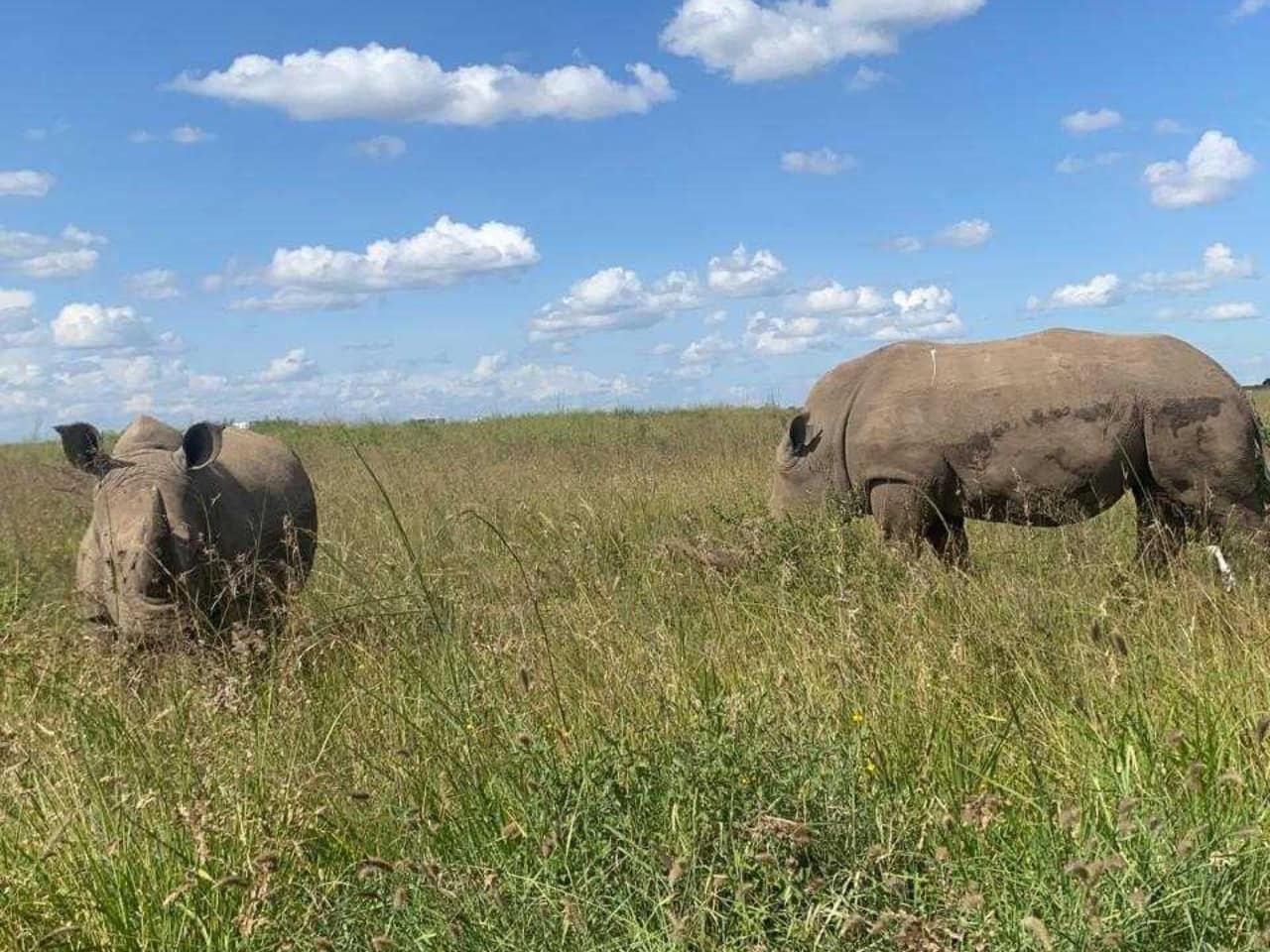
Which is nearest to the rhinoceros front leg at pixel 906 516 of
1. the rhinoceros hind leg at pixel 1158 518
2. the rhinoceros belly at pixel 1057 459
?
the rhinoceros belly at pixel 1057 459

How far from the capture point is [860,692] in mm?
3340

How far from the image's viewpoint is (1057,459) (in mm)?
6098

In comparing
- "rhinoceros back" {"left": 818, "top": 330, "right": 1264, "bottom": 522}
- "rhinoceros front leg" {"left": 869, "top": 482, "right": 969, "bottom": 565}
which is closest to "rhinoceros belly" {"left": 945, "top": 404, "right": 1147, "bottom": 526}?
"rhinoceros back" {"left": 818, "top": 330, "right": 1264, "bottom": 522}

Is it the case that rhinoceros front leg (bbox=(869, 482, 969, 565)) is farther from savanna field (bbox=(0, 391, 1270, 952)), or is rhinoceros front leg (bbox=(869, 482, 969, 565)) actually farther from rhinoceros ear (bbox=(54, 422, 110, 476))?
rhinoceros ear (bbox=(54, 422, 110, 476))

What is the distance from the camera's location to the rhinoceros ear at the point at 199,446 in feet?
17.5

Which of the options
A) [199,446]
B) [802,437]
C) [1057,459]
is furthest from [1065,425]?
[199,446]

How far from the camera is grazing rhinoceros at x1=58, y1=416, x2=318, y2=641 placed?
442cm

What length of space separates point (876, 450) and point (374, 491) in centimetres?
536

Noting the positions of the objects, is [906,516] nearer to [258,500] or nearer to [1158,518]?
[1158,518]

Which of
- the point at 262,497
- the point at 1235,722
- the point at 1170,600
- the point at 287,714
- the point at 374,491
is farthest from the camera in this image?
the point at 374,491

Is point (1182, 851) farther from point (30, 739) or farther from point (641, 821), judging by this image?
point (30, 739)

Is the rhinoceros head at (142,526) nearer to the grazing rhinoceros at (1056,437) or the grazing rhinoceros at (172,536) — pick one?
the grazing rhinoceros at (172,536)

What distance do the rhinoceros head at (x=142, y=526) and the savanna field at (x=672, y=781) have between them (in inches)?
9.0

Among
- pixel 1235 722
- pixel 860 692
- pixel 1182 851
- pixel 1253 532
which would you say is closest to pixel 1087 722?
pixel 1235 722
